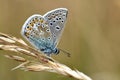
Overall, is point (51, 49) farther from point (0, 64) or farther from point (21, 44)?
point (0, 64)

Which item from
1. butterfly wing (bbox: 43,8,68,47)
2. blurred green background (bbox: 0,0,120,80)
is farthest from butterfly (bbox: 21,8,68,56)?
blurred green background (bbox: 0,0,120,80)

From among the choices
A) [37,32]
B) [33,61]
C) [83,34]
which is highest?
[83,34]

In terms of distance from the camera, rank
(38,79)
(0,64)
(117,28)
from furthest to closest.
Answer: (117,28) < (0,64) < (38,79)

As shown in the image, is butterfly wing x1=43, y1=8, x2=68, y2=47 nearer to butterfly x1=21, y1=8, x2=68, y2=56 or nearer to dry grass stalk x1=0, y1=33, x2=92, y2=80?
butterfly x1=21, y1=8, x2=68, y2=56

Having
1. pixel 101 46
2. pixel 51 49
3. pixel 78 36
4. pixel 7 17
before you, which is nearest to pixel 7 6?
pixel 7 17

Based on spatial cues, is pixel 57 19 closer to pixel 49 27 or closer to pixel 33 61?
pixel 49 27

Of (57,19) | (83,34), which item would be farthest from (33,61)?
(83,34)

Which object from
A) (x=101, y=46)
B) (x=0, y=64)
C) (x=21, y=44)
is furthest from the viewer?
(x=101, y=46)
